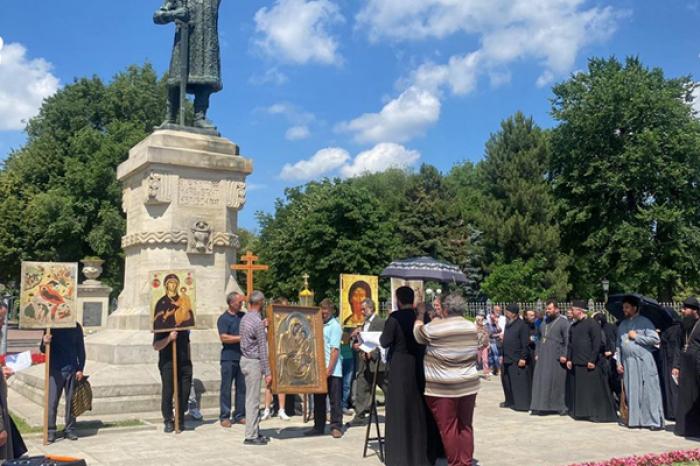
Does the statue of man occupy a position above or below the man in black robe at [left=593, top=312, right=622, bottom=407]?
above

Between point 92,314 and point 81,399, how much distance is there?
57.3 feet

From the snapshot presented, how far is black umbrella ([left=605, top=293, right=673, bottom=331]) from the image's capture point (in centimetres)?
1111

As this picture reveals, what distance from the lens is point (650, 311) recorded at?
447 inches

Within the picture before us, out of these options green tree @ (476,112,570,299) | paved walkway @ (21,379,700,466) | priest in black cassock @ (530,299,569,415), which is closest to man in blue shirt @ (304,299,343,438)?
paved walkway @ (21,379,700,466)

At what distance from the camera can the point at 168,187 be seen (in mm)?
12227

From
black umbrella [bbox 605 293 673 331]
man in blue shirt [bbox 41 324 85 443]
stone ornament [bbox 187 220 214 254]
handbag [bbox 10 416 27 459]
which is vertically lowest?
handbag [bbox 10 416 27 459]

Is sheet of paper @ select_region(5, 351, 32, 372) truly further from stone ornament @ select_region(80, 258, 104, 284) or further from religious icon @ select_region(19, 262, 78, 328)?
stone ornament @ select_region(80, 258, 104, 284)

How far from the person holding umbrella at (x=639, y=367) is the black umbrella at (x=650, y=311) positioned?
1.35ft

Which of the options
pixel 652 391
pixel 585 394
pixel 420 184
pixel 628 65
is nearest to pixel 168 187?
pixel 585 394

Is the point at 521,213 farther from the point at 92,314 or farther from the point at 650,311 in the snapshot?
the point at 650,311

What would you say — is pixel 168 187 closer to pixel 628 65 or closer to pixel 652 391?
pixel 652 391

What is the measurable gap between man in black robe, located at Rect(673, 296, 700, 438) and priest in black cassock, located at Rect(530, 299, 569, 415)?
1969 millimetres

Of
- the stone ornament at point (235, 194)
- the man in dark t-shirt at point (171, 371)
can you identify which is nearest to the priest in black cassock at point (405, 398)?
the man in dark t-shirt at point (171, 371)

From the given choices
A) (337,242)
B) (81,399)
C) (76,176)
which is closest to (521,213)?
(337,242)
